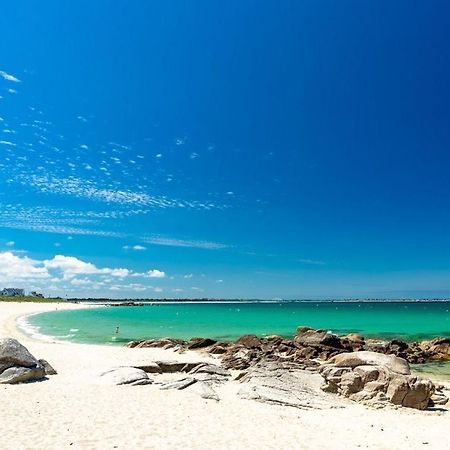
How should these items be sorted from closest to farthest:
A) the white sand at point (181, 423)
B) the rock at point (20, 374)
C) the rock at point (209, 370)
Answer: the white sand at point (181, 423) → the rock at point (20, 374) → the rock at point (209, 370)

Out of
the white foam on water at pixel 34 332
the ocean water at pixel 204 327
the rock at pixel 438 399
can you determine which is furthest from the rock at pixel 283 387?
the white foam on water at pixel 34 332

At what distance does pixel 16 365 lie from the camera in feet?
63.9

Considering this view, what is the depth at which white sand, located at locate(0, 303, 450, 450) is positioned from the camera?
38.9ft

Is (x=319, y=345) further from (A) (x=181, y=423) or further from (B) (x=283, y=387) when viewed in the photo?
(A) (x=181, y=423)

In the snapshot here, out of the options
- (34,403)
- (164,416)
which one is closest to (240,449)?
(164,416)

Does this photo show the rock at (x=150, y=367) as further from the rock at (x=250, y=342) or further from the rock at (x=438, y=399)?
the rock at (x=438, y=399)

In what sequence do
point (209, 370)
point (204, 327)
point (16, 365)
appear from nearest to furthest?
point (16, 365)
point (209, 370)
point (204, 327)

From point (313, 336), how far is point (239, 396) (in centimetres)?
2093

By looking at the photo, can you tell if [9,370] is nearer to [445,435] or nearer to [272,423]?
[272,423]

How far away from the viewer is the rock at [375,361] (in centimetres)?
1986

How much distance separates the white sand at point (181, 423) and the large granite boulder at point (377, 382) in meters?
0.71

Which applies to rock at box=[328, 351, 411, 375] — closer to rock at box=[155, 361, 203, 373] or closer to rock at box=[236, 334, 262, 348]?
rock at box=[155, 361, 203, 373]

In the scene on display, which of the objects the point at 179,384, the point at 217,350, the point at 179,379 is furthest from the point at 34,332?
the point at 179,384

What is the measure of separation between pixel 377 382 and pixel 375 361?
1703mm
